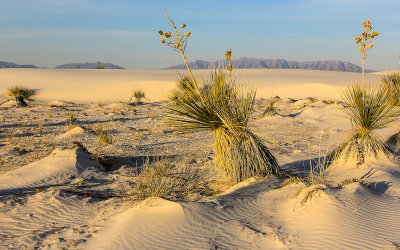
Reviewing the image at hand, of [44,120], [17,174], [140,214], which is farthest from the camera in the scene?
[44,120]

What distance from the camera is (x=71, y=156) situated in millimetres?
6504

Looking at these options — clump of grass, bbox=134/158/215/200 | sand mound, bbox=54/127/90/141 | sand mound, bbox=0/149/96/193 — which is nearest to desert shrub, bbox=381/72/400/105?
clump of grass, bbox=134/158/215/200

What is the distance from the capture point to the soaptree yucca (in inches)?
188

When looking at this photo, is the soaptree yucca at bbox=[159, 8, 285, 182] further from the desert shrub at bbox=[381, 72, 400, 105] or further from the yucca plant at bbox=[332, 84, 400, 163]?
the desert shrub at bbox=[381, 72, 400, 105]

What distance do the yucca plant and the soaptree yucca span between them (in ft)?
6.96

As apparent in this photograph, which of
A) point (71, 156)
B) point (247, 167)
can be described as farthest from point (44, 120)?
point (247, 167)

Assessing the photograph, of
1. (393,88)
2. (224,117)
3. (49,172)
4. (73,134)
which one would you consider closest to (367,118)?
(224,117)

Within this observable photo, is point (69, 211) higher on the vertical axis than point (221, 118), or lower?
lower

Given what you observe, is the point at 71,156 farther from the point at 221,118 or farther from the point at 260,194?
the point at 260,194

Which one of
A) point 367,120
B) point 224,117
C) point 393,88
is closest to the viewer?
point 224,117

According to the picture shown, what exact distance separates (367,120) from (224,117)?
2967 millimetres

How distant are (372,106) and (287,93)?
24.4m

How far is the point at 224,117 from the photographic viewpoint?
4.80 meters

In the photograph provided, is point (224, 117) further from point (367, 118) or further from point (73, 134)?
point (73, 134)
